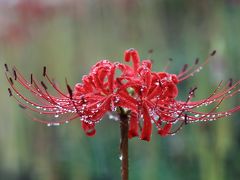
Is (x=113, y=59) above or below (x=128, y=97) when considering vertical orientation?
above

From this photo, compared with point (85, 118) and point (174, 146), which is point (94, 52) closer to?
point (174, 146)

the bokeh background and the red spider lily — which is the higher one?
the bokeh background

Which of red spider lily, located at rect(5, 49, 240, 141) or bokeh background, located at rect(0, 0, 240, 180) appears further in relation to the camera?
bokeh background, located at rect(0, 0, 240, 180)

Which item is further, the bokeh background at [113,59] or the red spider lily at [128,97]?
the bokeh background at [113,59]

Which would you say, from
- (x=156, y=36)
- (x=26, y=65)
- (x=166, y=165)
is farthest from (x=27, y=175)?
(x=156, y=36)

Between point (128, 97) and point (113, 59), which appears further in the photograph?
point (113, 59)

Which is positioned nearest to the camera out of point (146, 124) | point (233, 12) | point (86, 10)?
point (146, 124)

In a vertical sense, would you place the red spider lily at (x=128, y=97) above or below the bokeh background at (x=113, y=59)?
below

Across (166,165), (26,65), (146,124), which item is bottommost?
(146,124)
